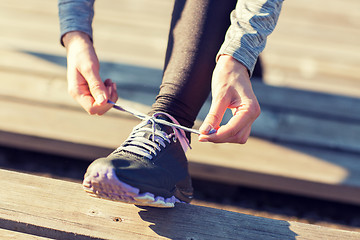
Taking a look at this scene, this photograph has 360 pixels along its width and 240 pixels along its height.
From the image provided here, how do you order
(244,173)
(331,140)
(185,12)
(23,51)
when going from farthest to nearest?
(23,51) → (331,140) → (244,173) → (185,12)

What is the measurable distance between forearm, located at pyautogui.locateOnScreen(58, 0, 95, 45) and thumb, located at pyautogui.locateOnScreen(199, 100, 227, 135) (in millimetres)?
445

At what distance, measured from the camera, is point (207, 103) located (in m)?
1.82

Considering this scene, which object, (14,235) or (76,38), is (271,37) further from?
(14,235)

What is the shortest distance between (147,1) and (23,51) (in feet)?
3.49

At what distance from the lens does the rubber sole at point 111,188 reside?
79 centimetres

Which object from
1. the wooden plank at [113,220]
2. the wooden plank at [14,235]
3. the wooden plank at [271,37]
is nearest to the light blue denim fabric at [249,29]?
the wooden plank at [113,220]

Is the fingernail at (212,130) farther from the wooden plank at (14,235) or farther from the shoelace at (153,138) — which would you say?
the wooden plank at (14,235)

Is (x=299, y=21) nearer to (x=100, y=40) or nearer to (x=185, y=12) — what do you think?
(x=100, y=40)

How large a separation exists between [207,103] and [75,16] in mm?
857

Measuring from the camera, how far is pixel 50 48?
2.13 meters

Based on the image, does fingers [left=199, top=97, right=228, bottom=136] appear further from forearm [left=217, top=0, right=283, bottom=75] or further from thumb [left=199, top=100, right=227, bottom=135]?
forearm [left=217, top=0, right=283, bottom=75]

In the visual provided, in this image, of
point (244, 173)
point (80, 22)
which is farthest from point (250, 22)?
point (244, 173)

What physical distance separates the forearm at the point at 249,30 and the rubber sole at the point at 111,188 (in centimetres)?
39

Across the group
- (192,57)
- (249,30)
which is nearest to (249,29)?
(249,30)
